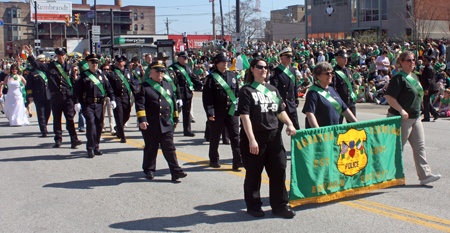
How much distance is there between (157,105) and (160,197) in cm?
149

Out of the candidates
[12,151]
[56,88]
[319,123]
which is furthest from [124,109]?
[319,123]

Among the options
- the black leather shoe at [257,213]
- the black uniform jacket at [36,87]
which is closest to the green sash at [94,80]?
the black uniform jacket at [36,87]

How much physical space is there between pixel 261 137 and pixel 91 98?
4.95 m

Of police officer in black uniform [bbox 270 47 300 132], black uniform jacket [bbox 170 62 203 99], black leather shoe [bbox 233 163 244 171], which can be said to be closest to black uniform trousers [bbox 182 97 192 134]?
black uniform jacket [bbox 170 62 203 99]

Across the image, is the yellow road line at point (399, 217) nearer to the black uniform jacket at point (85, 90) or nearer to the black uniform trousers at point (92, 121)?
the black uniform trousers at point (92, 121)

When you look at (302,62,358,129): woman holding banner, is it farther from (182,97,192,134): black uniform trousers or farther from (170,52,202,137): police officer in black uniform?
(182,97,192,134): black uniform trousers

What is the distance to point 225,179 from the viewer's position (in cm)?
714

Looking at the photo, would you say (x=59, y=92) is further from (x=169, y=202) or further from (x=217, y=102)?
(x=169, y=202)

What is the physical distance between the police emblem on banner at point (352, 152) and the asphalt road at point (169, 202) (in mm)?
441

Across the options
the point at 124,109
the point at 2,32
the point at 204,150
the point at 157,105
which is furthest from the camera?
the point at 2,32

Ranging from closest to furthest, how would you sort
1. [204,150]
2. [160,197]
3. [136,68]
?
1. [160,197]
2. [204,150]
3. [136,68]

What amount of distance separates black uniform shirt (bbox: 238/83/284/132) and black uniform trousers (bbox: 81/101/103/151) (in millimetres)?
4710

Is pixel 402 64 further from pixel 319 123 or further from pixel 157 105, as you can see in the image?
pixel 157 105

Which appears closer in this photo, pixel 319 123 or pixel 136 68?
pixel 319 123
